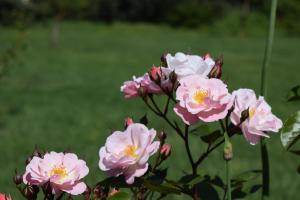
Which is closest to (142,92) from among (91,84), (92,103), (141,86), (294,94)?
(141,86)

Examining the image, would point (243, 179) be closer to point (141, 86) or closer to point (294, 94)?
point (294, 94)

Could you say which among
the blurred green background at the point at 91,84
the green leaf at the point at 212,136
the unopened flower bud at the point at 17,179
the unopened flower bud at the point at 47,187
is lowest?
the blurred green background at the point at 91,84

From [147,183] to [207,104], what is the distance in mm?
138

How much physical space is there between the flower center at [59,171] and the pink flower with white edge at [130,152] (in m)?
0.07

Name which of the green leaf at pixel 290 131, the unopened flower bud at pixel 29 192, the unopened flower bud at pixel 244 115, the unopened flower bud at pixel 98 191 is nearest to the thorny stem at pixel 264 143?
the green leaf at pixel 290 131

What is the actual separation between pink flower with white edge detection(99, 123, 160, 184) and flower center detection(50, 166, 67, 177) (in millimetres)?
65

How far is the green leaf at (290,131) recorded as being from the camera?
104 cm

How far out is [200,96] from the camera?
2.99 feet

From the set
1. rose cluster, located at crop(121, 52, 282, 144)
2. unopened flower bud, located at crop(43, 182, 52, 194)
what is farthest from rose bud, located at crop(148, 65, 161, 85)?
unopened flower bud, located at crop(43, 182, 52, 194)

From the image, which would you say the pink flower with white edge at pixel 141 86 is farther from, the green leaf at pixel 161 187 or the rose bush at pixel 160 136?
the green leaf at pixel 161 187

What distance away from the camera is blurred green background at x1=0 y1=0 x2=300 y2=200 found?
490 cm

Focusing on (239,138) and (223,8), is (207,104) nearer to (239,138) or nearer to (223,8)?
(239,138)

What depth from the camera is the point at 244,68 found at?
13.2m

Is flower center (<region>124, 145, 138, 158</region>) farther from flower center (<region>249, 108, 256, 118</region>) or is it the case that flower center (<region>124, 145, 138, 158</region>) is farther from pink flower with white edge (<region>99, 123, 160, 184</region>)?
flower center (<region>249, 108, 256, 118</region>)
